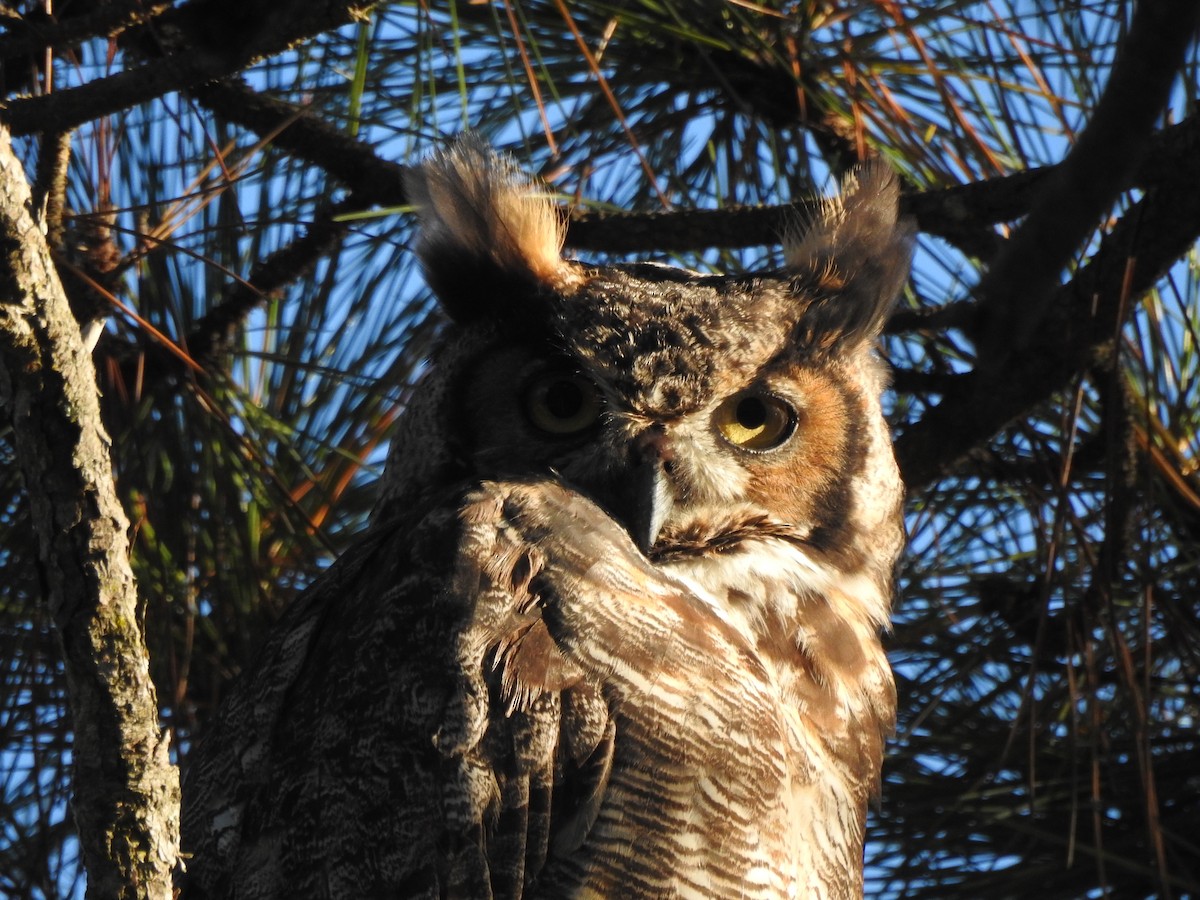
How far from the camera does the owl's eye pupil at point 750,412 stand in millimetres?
2025

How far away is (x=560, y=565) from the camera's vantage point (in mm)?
1729

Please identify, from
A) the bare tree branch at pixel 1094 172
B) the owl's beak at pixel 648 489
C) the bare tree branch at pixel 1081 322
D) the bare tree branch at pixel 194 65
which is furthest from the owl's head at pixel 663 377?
the bare tree branch at pixel 1094 172

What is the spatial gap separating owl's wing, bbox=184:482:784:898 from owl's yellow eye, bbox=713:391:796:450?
12.1 inches

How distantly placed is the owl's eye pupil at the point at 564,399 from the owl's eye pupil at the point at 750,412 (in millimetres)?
232

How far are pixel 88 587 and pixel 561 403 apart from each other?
2.97 ft

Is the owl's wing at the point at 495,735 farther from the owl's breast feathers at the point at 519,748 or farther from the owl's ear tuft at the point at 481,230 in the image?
the owl's ear tuft at the point at 481,230

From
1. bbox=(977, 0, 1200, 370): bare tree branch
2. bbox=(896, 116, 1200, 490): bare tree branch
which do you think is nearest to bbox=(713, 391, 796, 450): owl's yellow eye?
bbox=(896, 116, 1200, 490): bare tree branch

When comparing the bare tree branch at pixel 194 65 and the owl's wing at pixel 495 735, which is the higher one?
the bare tree branch at pixel 194 65

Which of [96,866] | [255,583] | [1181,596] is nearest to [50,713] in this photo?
[255,583]

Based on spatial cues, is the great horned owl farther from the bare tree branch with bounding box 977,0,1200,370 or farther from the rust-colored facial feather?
the bare tree branch with bounding box 977,0,1200,370

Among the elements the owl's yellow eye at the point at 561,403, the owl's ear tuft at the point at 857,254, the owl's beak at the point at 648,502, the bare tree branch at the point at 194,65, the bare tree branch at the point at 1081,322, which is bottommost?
the owl's beak at the point at 648,502

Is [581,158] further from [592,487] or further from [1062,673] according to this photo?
[1062,673]

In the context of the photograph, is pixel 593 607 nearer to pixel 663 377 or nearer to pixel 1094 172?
pixel 663 377

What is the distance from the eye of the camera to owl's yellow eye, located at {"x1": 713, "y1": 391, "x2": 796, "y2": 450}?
2008mm
